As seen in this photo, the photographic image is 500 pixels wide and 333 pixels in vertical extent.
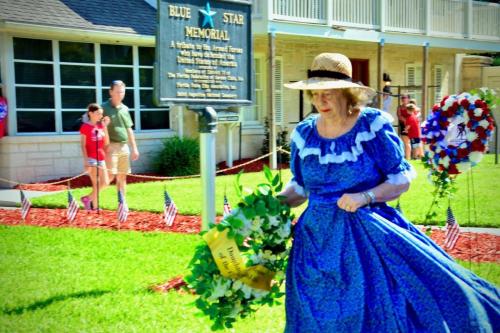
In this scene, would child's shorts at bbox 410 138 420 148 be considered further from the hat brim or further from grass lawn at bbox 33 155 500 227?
the hat brim

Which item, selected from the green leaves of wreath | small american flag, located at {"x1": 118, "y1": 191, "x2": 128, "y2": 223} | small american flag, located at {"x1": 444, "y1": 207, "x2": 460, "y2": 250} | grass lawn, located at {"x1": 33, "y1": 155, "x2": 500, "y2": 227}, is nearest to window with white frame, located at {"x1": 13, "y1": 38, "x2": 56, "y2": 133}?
grass lawn, located at {"x1": 33, "y1": 155, "x2": 500, "y2": 227}

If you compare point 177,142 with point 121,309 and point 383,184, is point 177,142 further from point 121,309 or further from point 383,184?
point 383,184

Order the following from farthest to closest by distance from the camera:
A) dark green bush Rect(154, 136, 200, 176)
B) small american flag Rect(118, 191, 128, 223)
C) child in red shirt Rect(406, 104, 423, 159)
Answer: child in red shirt Rect(406, 104, 423, 159), dark green bush Rect(154, 136, 200, 176), small american flag Rect(118, 191, 128, 223)

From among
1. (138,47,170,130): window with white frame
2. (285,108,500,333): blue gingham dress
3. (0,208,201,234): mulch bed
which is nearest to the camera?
(285,108,500,333): blue gingham dress

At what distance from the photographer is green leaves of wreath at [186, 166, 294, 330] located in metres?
3.49

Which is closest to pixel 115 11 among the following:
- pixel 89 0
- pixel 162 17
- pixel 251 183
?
pixel 89 0

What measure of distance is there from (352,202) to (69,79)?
11.6 metres

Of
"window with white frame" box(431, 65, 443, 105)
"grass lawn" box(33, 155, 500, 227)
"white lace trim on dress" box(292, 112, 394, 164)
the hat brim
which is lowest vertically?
"grass lawn" box(33, 155, 500, 227)

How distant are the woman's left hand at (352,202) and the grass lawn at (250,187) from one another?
5028 mm

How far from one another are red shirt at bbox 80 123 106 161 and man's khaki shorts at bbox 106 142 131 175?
4.9 inches

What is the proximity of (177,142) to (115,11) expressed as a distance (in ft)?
11.2

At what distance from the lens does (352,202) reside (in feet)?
10.7

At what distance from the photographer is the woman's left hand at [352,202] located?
3264 millimetres

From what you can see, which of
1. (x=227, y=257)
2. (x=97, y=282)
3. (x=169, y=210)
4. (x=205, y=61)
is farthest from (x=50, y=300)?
(x=169, y=210)
